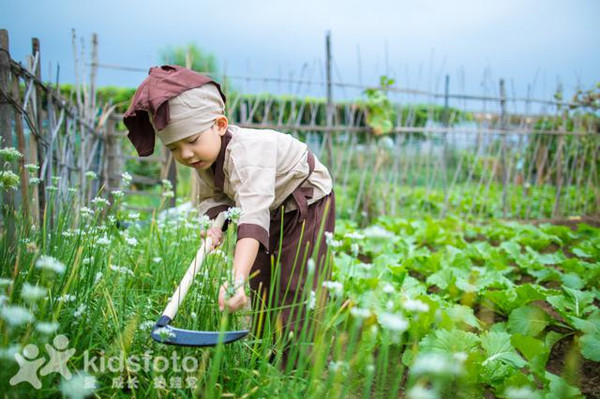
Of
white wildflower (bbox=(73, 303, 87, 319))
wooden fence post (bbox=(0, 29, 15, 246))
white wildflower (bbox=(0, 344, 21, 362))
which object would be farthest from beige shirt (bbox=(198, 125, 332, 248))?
wooden fence post (bbox=(0, 29, 15, 246))

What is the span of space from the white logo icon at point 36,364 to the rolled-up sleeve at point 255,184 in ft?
2.11

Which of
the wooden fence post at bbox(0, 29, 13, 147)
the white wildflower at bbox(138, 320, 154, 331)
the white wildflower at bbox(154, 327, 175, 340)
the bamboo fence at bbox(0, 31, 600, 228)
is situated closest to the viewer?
the white wildflower at bbox(154, 327, 175, 340)

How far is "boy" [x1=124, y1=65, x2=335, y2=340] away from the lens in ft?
5.26

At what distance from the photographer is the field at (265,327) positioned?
3.51ft

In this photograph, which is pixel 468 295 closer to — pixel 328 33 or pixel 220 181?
pixel 220 181

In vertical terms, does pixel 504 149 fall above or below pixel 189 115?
below

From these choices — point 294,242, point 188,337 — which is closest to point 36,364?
point 188,337

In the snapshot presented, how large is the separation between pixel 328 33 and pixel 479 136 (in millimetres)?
3220

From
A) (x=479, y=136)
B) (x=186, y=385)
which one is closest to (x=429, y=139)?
(x=479, y=136)

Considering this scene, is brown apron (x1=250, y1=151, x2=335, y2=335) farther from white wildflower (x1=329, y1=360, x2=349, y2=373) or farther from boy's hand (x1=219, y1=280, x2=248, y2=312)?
white wildflower (x1=329, y1=360, x2=349, y2=373)

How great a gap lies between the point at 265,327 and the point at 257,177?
54 centimetres

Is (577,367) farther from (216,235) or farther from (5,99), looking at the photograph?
(5,99)

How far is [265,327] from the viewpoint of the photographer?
1510mm

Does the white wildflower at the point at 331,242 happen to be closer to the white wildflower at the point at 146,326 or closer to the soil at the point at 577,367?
the white wildflower at the point at 146,326
